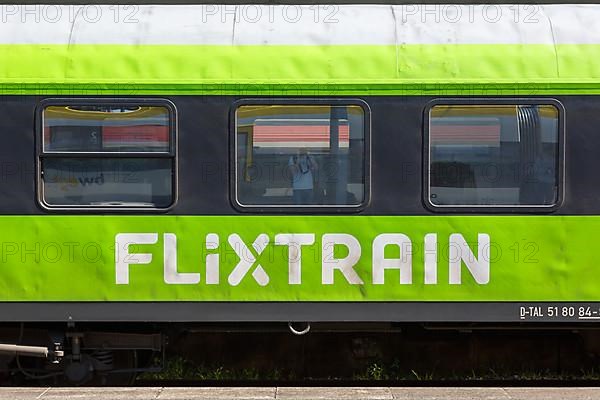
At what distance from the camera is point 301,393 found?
227 inches

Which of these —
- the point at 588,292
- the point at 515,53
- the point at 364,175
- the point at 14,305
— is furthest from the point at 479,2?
the point at 14,305

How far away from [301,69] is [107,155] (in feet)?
4.97

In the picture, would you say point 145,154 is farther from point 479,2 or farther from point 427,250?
point 479,2

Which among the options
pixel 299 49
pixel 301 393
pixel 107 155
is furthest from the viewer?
pixel 299 49

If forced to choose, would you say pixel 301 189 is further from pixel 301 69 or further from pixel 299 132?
pixel 301 69

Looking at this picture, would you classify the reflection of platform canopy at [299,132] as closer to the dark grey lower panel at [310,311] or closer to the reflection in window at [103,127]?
the reflection in window at [103,127]

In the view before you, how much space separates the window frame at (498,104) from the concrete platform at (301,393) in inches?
49.7

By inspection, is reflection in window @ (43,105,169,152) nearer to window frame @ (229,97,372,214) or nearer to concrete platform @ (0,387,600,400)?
window frame @ (229,97,372,214)

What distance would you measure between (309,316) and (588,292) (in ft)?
6.57

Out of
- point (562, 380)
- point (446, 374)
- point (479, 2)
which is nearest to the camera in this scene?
point (479, 2)

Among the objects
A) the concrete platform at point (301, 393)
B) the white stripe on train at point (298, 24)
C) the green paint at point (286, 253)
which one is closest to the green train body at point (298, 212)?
the green paint at point (286, 253)

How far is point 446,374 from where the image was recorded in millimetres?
7883

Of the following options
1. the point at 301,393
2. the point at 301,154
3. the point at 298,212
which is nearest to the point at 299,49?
the point at 301,154

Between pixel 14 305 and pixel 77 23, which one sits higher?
pixel 77 23
